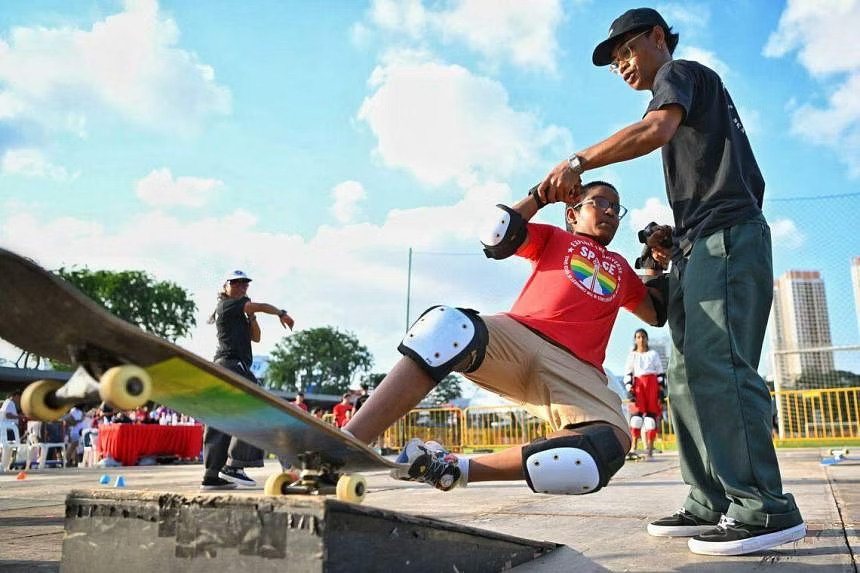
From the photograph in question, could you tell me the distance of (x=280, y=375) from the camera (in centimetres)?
8906

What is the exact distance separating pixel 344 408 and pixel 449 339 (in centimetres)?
1363

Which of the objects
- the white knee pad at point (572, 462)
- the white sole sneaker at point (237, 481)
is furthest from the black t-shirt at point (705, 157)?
the white sole sneaker at point (237, 481)

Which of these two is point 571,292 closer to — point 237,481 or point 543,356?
point 543,356

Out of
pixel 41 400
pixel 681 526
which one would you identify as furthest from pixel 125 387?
pixel 681 526

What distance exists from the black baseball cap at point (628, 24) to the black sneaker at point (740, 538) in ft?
6.33

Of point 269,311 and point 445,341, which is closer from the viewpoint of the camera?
point 445,341

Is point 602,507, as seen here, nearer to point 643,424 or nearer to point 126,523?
point 126,523

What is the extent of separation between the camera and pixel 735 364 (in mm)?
2334

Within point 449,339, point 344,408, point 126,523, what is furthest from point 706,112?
point 344,408

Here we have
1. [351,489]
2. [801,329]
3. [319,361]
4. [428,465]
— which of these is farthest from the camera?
[319,361]

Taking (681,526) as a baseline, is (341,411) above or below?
above

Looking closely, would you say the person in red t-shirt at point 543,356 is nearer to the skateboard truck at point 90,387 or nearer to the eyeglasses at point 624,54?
Result: the eyeglasses at point 624,54

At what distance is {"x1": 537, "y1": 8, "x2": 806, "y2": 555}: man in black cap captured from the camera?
2.26m

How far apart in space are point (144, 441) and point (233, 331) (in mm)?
10872
